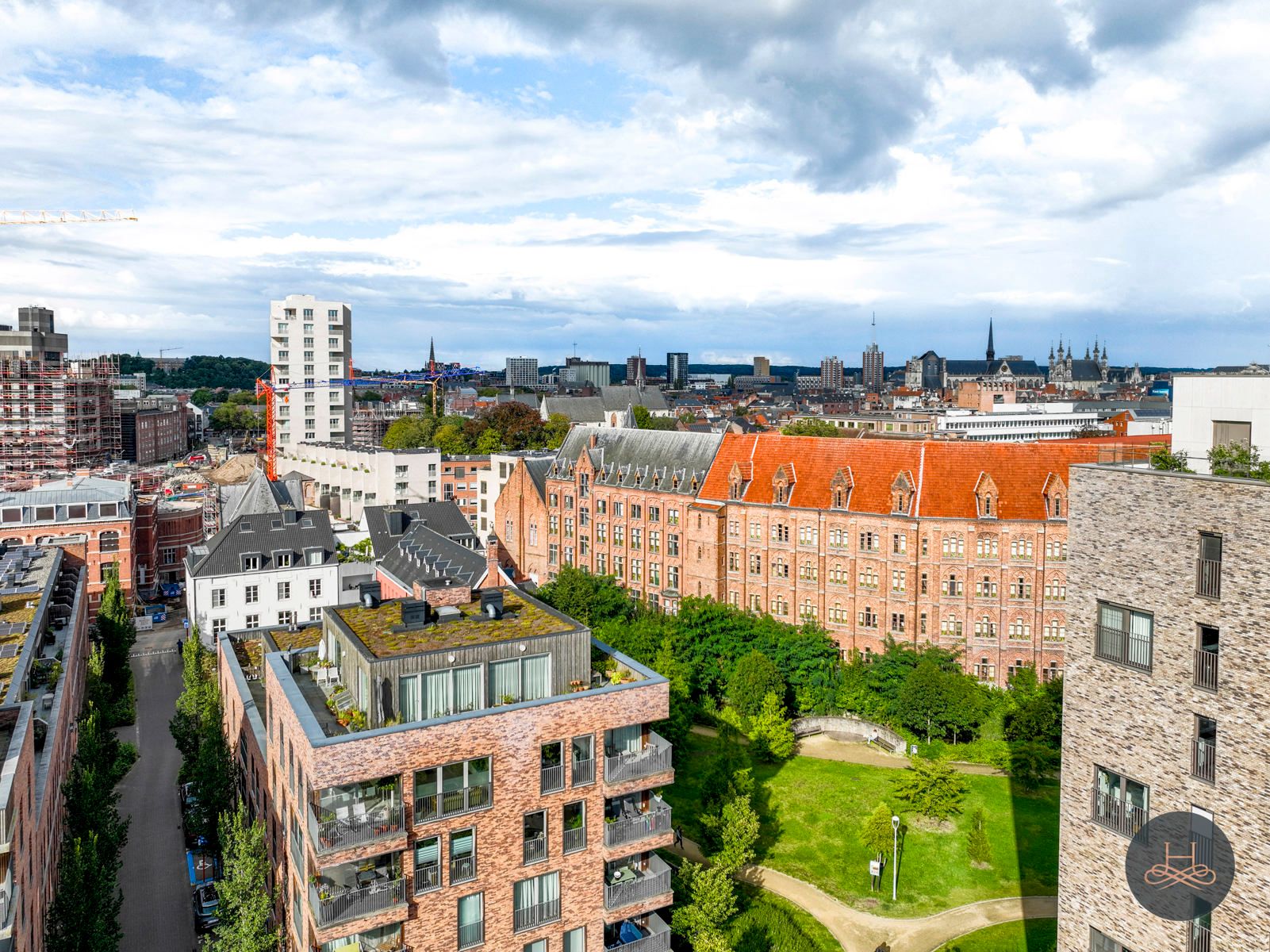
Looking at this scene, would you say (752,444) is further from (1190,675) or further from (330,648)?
(1190,675)

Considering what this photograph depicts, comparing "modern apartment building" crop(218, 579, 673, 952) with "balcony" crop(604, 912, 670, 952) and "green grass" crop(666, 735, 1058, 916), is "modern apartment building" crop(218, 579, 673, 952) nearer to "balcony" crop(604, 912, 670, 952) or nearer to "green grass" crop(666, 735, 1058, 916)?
"balcony" crop(604, 912, 670, 952)

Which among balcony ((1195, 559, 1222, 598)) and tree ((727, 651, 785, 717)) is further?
tree ((727, 651, 785, 717))

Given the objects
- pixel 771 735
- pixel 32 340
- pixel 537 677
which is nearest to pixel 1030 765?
pixel 771 735

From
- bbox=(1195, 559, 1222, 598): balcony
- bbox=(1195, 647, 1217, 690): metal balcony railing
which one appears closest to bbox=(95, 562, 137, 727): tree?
bbox=(1195, 647, 1217, 690): metal balcony railing

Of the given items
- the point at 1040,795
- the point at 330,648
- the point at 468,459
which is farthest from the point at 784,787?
the point at 468,459

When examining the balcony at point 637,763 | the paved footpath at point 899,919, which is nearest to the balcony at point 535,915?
the balcony at point 637,763

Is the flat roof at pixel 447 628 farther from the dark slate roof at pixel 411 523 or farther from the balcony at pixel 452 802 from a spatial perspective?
the dark slate roof at pixel 411 523
